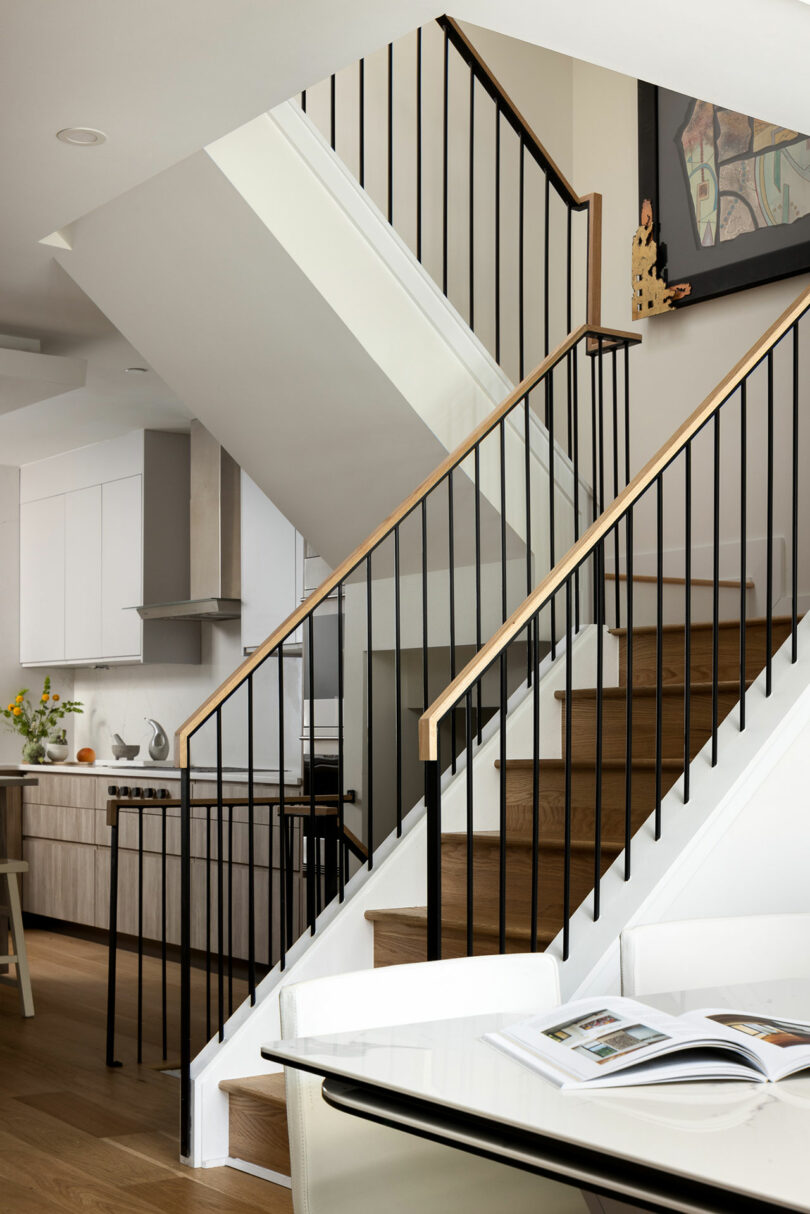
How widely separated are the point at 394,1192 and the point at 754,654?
8.50 ft

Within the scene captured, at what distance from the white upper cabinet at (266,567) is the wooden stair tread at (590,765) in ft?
8.73

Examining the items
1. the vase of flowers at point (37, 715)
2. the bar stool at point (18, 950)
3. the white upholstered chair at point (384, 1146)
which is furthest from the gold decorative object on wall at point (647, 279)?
the vase of flowers at point (37, 715)

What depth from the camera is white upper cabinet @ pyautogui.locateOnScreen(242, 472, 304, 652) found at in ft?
21.0

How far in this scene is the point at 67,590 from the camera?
313 inches

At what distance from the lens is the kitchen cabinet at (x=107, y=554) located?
7.35 m

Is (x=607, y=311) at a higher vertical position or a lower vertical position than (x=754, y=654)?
higher

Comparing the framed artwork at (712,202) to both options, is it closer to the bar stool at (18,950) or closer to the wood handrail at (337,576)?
the wood handrail at (337,576)

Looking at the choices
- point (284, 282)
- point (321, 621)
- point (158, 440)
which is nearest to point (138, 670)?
point (158, 440)

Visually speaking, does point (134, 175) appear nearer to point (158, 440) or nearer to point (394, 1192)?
point (394, 1192)

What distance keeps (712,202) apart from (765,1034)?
14.3 ft

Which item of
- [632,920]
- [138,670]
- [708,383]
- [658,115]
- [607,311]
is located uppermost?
[658,115]

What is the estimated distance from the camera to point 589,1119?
4.06ft

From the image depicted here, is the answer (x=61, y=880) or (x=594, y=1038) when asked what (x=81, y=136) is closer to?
(x=594, y=1038)

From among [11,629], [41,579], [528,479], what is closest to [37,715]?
[11,629]
